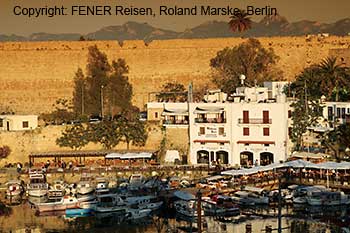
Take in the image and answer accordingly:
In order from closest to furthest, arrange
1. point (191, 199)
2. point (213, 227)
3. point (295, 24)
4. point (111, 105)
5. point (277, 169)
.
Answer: point (213, 227)
point (191, 199)
point (277, 169)
point (111, 105)
point (295, 24)

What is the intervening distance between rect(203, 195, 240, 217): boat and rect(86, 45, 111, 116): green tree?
41.5ft

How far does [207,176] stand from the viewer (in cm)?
3353

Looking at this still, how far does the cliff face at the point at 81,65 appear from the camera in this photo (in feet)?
143

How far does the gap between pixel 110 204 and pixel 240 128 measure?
7417 millimetres

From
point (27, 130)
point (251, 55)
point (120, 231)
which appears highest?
point (251, 55)

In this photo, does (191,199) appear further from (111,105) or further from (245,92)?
(111,105)

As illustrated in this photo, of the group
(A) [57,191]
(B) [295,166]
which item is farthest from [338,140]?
(A) [57,191]

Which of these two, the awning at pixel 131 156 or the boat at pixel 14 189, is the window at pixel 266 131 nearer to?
the awning at pixel 131 156

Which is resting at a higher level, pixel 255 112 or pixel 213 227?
pixel 255 112

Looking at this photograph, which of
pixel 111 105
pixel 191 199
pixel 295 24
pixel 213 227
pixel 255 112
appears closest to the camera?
pixel 213 227

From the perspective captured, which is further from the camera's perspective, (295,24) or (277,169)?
(295,24)

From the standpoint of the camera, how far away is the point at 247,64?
4244cm

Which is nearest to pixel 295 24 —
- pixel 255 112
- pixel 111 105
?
pixel 111 105

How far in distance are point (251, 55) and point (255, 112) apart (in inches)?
301
